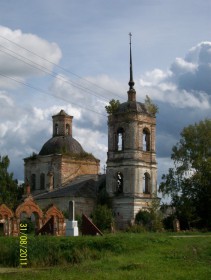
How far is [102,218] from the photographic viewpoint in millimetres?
46188

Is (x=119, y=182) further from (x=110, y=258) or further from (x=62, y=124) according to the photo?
(x=110, y=258)

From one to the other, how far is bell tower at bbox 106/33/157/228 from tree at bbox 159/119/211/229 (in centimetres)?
375

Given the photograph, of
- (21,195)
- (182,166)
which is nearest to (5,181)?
(21,195)

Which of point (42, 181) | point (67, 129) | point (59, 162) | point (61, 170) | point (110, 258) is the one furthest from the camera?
point (67, 129)

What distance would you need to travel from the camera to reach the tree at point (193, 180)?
43.7 m

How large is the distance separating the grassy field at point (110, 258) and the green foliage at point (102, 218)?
70.8ft

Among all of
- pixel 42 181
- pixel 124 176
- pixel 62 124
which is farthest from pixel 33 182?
pixel 124 176

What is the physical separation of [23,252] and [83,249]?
215cm

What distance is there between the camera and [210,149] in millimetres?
45812

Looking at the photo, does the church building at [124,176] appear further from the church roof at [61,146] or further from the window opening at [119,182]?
the church roof at [61,146]

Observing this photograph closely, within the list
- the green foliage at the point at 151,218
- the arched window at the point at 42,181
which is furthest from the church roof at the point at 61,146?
the green foliage at the point at 151,218

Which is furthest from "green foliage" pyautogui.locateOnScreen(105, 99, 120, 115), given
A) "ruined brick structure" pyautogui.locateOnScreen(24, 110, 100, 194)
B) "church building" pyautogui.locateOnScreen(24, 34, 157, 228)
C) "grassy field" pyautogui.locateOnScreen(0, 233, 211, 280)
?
"grassy field" pyautogui.locateOnScreen(0, 233, 211, 280)

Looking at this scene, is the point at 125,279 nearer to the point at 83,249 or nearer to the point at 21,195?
the point at 83,249

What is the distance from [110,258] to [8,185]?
39679mm
